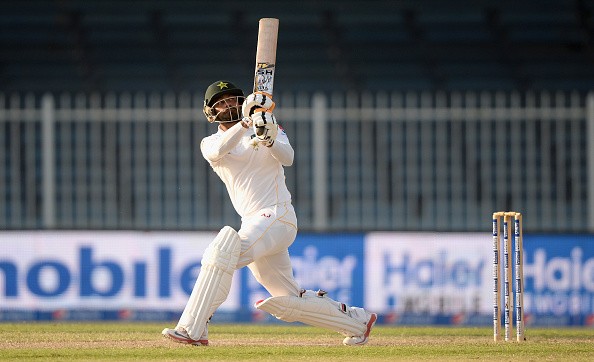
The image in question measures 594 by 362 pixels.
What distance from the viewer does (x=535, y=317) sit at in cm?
886

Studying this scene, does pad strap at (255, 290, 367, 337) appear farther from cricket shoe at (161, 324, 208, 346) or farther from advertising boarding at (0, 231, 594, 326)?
advertising boarding at (0, 231, 594, 326)

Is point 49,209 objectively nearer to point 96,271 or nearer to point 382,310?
point 96,271

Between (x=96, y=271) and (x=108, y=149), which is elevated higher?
(x=108, y=149)

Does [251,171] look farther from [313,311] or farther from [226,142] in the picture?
[313,311]

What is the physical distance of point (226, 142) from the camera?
6.12 meters

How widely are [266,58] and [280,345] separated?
1571mm

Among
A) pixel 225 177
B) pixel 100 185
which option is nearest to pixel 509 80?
pixel 100 185

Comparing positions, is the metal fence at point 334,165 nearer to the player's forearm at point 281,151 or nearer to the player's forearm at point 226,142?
the player's forearm at point 281,151

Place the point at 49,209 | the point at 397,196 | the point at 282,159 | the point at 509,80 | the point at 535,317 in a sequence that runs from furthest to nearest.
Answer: the point at 509,80, the point at 397,196, the point at 49,209, the point at 535,317, the point at 282,159

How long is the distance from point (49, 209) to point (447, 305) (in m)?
3.39

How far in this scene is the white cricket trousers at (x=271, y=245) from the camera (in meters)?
6.25

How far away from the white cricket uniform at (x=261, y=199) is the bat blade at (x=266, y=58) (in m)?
0.24

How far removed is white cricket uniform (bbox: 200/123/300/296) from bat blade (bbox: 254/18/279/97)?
0.24 m

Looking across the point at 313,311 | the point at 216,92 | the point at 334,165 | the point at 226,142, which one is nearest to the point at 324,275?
the point at 313,311
